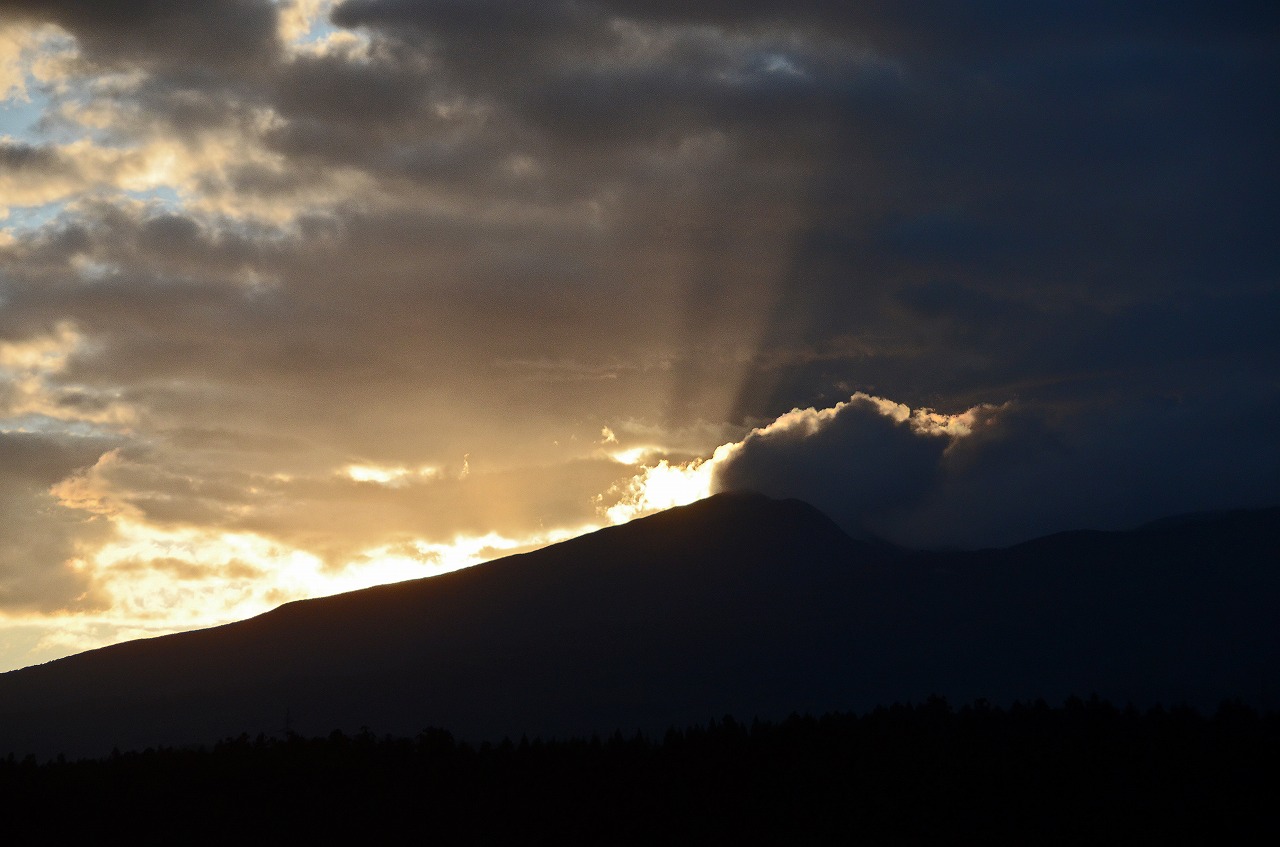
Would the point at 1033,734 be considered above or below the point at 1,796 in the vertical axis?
below

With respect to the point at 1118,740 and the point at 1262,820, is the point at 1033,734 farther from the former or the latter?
the point at 1262,820

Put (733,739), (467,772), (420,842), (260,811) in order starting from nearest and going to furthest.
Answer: (420,842) → (260,811) → (467,772) → (733,739)

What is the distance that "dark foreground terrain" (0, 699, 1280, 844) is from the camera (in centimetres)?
8975

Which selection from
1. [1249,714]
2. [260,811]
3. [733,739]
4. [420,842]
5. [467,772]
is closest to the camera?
[420,842]

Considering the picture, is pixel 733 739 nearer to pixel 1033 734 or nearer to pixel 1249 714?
pixel 1033 734

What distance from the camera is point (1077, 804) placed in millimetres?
97062

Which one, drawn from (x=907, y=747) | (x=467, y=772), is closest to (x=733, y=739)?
(x=907, y=747)

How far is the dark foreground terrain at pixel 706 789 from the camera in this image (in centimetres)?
8975

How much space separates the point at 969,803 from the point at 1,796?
2783 inches

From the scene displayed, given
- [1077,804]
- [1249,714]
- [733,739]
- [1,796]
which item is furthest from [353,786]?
[1249,714]

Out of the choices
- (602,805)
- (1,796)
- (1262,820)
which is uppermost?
(1,796)

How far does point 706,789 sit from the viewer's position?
3981 inches

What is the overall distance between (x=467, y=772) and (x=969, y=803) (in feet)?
129

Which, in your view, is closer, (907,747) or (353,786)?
(353,786)
